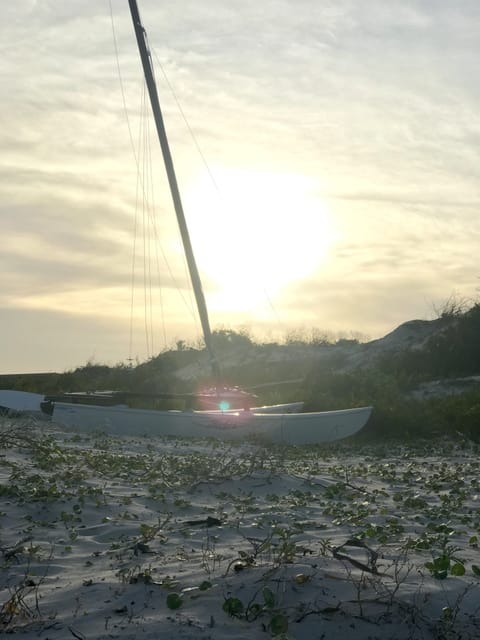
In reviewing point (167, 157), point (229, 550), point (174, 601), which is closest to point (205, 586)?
point (174, 601)

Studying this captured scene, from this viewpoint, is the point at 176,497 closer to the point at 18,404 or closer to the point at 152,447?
the point at 152,447

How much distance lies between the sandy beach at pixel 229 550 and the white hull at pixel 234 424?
5.07 meters

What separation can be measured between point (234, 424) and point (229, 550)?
984 cm

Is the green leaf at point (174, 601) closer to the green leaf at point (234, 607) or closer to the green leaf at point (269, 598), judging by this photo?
the green leaf at point (234, 607)

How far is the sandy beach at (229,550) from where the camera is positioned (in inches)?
161

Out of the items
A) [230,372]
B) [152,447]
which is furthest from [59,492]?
[230,372]

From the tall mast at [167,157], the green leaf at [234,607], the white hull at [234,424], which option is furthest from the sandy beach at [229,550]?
the tall mast at [167,157]

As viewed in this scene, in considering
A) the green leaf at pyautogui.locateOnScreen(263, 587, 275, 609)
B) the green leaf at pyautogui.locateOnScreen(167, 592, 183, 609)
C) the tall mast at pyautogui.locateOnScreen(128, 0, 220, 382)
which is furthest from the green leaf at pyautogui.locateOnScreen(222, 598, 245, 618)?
the tall mast at pyautogui.locateOnScreen(128, 0, 220, 382)

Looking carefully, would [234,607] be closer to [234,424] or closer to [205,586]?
[205,586]

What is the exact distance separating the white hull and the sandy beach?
200 inches

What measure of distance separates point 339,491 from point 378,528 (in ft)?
7.17

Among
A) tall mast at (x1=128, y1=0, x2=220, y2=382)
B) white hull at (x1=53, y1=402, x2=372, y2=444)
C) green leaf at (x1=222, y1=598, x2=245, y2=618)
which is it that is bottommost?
green leaf at (x1=222, y1=598, x2=245, y2=618)

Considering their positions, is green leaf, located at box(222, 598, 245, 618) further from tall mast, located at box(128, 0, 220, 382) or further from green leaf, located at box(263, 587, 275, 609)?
tall mast, located at box(128, 0, 220, 382)

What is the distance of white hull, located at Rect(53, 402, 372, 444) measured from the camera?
15.2m
